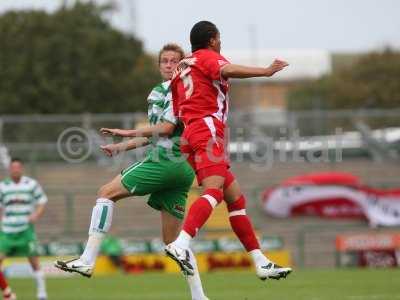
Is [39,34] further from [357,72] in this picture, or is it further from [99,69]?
[357,72]

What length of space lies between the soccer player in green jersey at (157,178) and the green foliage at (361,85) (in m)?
36.7

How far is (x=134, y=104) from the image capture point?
1551 inches

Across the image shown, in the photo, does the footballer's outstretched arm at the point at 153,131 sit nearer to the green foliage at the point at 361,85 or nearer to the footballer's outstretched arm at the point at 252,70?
the footballer's outstretched arm at the point at 252,70

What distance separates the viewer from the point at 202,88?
33.3 ft

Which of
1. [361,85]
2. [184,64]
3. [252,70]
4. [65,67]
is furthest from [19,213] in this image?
[361,85]

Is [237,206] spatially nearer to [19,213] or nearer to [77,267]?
[77,267]

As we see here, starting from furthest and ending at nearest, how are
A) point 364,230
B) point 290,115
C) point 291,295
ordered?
point 290,115 → point 364,230 → point 291,295

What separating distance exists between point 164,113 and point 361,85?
42794 millimetres

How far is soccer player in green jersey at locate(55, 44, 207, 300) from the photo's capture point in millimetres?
10500

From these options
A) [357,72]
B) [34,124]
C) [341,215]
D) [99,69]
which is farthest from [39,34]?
[357,72]

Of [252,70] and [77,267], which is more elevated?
[252,70]

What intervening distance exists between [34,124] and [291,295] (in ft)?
43.6

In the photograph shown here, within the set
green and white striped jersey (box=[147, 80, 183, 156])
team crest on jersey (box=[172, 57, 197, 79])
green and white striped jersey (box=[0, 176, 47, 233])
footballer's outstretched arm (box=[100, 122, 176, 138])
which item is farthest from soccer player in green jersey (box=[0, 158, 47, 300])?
team crest on jersey (box=[172, 57, 197, 79])

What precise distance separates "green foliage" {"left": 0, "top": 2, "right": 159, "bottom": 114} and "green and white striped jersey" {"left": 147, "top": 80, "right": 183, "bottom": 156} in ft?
82.2
